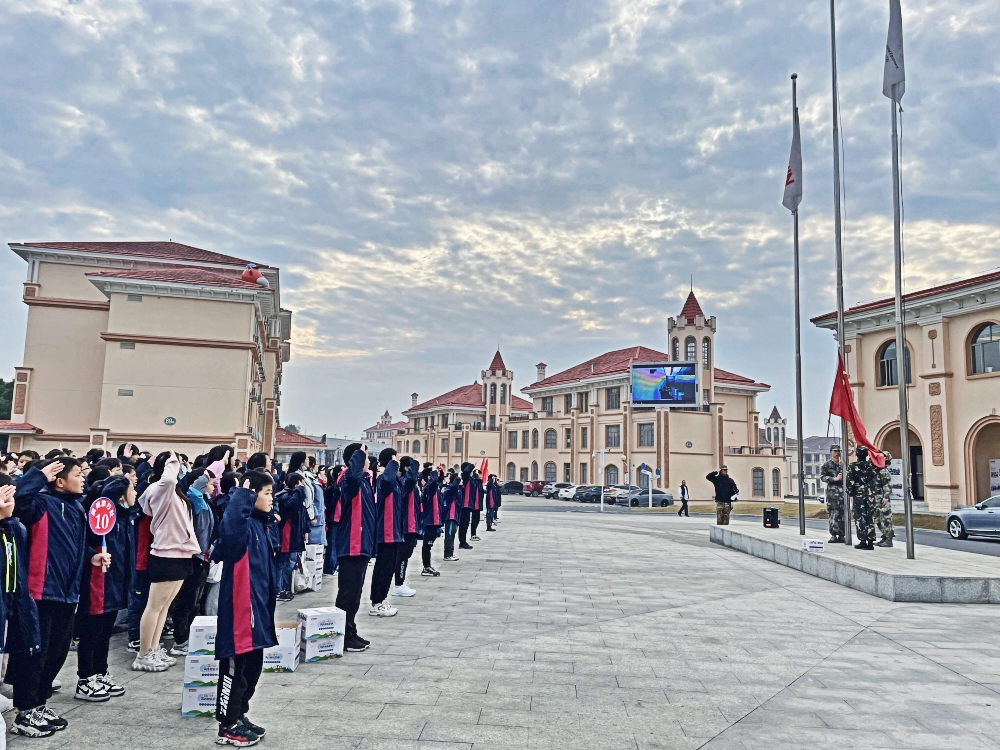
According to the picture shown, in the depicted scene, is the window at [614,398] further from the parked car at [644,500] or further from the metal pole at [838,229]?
the metal pole at [838,229]

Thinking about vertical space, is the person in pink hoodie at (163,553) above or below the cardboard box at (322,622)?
above

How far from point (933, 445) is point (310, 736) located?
33.3m

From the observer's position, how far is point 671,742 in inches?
191

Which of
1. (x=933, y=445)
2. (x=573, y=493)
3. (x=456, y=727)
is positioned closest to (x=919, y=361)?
(x=933, y=445)

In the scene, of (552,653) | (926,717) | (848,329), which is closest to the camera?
(926,717)

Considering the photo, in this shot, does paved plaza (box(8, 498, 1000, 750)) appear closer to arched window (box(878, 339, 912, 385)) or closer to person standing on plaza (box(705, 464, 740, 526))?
person standing on plaza (box(705, 464, 740, 526))

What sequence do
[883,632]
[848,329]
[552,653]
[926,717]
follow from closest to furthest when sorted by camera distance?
1. [926,717]
2. [552,653]
3. [883,632]
4. [848,329]

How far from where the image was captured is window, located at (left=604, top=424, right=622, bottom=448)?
57531mm

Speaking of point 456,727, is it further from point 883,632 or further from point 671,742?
point 883,632

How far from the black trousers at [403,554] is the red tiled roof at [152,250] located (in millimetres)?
29351

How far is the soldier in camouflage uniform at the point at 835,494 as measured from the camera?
48.6ft

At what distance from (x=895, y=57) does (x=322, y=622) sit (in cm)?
1354

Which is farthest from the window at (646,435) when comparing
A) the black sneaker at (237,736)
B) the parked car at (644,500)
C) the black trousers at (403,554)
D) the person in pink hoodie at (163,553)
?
the black sneaker at (237,736)

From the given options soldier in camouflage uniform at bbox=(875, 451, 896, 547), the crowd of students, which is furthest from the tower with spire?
the crowd of students
